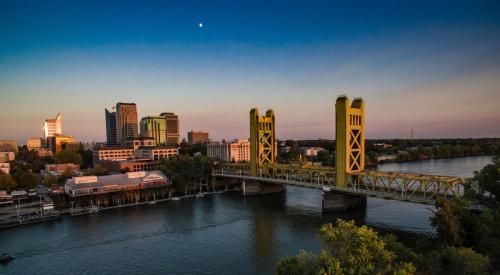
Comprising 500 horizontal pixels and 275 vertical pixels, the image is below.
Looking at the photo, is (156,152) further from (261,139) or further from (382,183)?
(382,183)

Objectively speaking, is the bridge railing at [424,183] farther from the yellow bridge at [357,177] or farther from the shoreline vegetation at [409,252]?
the shoreline vegetation at [409,252]

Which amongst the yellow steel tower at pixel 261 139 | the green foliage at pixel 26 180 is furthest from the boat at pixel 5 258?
the yellow steel tower at pixel 261 139

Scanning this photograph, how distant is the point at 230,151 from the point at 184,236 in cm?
8773

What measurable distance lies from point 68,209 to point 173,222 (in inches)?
727

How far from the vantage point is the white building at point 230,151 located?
406 feet

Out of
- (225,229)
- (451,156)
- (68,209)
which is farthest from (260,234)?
(451,156)

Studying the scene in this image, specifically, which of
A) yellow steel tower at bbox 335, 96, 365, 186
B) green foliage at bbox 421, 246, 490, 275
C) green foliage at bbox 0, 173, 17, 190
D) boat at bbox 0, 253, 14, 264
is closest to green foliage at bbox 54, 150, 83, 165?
green foliage at bbox 0, 173, 17, 190

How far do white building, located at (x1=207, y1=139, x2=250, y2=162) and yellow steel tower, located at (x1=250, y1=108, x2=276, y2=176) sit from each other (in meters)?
52.1

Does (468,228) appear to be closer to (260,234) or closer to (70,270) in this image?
(260,234)

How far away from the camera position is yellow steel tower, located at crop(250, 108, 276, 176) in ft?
213

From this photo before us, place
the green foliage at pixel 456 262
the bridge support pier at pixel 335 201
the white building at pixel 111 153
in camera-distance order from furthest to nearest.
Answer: the white building at pixel 111 153, the bridge support pier at pixel 335 201, the green foliage at pixel 456 262

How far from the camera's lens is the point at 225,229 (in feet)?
127

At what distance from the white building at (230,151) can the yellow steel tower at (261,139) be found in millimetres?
52073

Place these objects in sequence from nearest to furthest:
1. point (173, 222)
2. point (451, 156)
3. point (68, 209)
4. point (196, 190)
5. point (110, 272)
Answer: point (110, 272) < point (173, 222) < point (68, 209) < point (196, 190) < point (451, 156)
